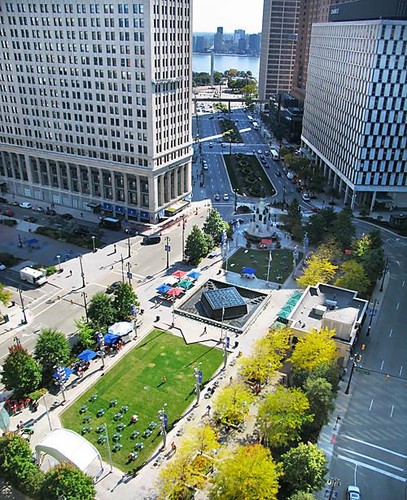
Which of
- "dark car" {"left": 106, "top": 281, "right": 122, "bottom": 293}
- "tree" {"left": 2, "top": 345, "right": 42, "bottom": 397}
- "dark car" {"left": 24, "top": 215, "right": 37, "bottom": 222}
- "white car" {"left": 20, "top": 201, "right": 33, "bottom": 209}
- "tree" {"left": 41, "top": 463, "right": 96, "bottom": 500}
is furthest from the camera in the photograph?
"white car" {"left": 20, "top": 201, "right": 33, "bottom": 209}

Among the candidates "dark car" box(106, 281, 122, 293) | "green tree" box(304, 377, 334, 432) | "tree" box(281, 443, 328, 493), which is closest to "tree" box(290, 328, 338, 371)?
"green tree" box(304, 377, 334, 432)

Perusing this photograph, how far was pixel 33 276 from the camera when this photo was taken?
8662 cm

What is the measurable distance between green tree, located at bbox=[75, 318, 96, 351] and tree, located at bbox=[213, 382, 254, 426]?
22382mm

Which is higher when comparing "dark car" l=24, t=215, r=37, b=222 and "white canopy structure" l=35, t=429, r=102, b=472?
"white canopy structure" l=35, t=429, r=102, b=472

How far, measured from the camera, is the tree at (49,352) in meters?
62.1

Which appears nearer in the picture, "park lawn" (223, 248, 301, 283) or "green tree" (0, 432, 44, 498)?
"green tree" (0, 432, 44, 498)

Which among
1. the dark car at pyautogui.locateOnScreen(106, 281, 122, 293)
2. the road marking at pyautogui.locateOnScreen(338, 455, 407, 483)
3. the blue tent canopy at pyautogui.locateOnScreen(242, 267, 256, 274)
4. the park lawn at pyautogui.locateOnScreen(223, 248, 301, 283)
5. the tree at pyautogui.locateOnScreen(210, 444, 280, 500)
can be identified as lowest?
the road marking at pyautogui.locateOnScreen(338, 455, 407, 483)

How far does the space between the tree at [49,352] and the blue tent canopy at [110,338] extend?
24.0 ft

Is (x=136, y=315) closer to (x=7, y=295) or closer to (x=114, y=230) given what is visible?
(x=7, y=295)

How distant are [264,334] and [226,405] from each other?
2199 centimetres

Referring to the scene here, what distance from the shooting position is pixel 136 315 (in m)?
77.2

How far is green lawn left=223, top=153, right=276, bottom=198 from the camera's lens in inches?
5566

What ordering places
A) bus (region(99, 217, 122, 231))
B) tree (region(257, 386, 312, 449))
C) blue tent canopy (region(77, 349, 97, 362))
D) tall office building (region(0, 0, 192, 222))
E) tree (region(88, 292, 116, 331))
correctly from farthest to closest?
1. bus (region(99, 217, 122, 231))
2. tall office building (region(0, 0, 192, 222))
3. tree (region(88, 292, 116, 331))
4. blue tent canopy (region(77, 349, 97, 362))
5. tree (region(257, 386, 312, 449))

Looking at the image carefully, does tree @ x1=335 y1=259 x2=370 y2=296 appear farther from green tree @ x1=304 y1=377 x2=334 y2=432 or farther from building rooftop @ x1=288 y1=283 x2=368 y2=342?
green tree @ x1=304 y1=377 x2=334 y2=432
